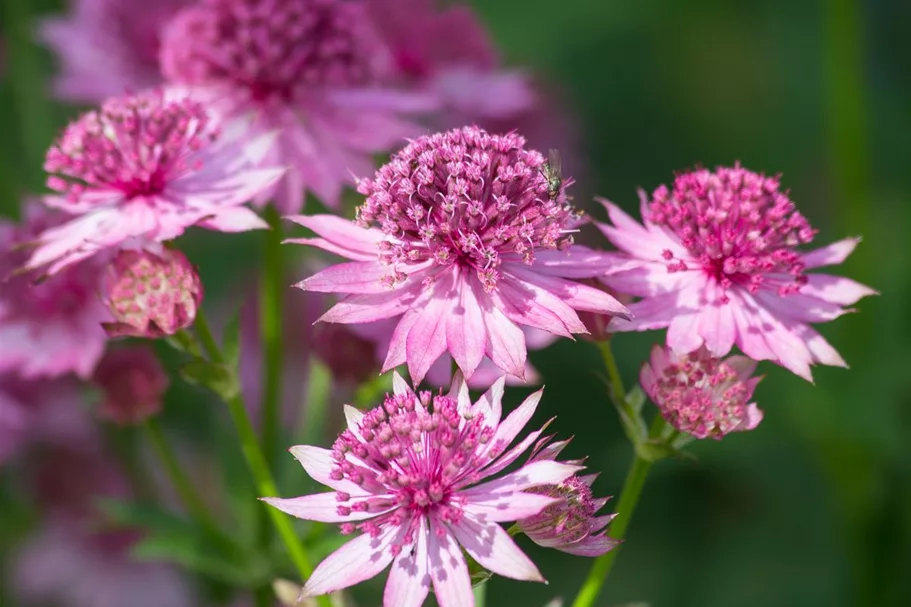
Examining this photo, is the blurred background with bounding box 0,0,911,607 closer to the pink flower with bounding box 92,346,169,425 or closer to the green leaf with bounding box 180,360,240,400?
the pink flower with bounding box 92,346,169,425

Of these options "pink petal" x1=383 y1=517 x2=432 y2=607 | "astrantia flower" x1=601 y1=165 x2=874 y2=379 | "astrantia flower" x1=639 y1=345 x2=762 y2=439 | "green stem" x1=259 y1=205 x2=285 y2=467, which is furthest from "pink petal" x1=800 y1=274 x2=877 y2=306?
"green stem" x1=259 y1=205 x2=285 y2=467

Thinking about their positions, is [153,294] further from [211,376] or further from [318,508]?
[318,508]

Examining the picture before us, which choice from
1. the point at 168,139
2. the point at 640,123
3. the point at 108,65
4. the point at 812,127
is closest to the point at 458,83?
the point at 108,65

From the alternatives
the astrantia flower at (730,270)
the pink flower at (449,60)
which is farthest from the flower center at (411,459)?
the pink flower at (449,60)

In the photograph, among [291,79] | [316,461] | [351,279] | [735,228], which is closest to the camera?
[316,461]

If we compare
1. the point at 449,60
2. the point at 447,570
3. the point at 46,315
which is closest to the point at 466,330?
the point at 447,570

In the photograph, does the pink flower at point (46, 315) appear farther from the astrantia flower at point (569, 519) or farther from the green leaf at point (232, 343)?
the astrantia flower at point (569, 519)
